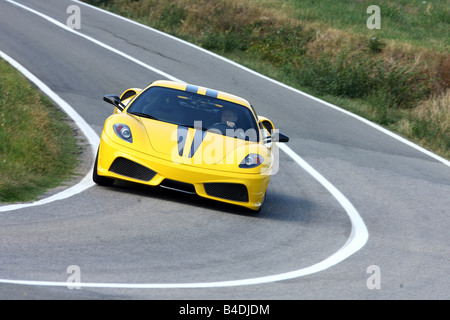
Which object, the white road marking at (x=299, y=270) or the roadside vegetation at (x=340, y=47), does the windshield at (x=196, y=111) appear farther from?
the roadside vegetation at (x=340, y=47)

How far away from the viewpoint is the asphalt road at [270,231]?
18.5 ft

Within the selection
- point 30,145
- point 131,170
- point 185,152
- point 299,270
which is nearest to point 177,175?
point 185,152

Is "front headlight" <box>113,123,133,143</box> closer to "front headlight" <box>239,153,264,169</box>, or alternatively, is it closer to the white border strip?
the white border strip

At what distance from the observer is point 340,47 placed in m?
21.2

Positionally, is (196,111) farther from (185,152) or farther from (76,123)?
(76,123)

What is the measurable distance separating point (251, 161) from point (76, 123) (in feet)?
15.6

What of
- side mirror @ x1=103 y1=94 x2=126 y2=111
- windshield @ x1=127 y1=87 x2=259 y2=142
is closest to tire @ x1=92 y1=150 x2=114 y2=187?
windshield @ x1=127 y1=87 x2=259 y2=142

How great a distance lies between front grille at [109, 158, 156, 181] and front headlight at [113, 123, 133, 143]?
292 mm

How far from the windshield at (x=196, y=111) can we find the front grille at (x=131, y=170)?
1012 mm

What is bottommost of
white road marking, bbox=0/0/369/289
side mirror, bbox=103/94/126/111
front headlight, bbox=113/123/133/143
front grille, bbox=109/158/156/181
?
white road marking, bbox=0/0/369/289

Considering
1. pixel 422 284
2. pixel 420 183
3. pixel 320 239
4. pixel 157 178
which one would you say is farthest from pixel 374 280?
pixel 420 183

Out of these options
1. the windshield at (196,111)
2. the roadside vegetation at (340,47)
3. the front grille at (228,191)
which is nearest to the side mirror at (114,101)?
the windshield at (196,111)

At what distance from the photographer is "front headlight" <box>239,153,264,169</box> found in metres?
8.45
